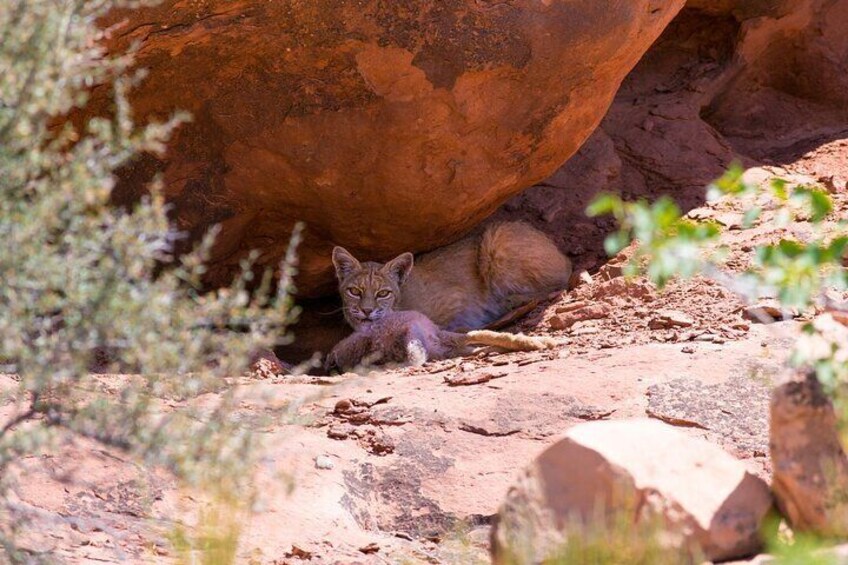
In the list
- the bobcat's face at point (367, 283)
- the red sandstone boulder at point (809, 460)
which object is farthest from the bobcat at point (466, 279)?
the red sandstone boulder at point (809, 460)

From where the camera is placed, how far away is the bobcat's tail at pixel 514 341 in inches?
262

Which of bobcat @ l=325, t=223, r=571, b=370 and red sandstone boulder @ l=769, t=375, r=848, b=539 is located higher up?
red sandstone boulder @ l=769, t=375, r=848, b=539

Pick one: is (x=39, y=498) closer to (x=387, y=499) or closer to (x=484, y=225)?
(x=387, y=499)

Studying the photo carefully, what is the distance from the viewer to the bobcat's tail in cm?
665

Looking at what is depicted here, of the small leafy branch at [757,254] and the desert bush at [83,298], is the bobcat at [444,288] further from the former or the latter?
the small leafy branch at [757,254]

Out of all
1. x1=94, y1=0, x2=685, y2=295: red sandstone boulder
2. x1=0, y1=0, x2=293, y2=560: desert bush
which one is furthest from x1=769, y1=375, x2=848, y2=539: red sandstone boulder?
x1=94, y1=0, x2=685, y2=295: red sandstone boulder

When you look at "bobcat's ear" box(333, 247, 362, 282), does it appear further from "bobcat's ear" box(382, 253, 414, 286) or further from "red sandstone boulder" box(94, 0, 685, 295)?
"red sandstone boulder" box(94, 0, 685, 295)

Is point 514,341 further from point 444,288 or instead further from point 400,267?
point 444,288

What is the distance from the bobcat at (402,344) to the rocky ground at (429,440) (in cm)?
40

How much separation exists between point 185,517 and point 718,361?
2.68 metres

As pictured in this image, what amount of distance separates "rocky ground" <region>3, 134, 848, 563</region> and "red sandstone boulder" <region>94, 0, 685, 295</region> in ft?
3.81

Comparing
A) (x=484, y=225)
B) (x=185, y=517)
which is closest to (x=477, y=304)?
(x=484, y=225)

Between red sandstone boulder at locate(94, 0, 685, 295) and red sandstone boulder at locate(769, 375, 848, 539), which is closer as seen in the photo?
red sandstone boulder at locate(769, 375, 848, 539)

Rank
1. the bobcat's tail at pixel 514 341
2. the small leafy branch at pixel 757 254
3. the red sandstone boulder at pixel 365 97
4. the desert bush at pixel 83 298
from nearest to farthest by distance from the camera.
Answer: the small leafy branch at pixel 757 254, the desert bush at pixel 83 298, the red sandstone boulder at pixel 365 97, the bobcat's tail at pixel 514 341
